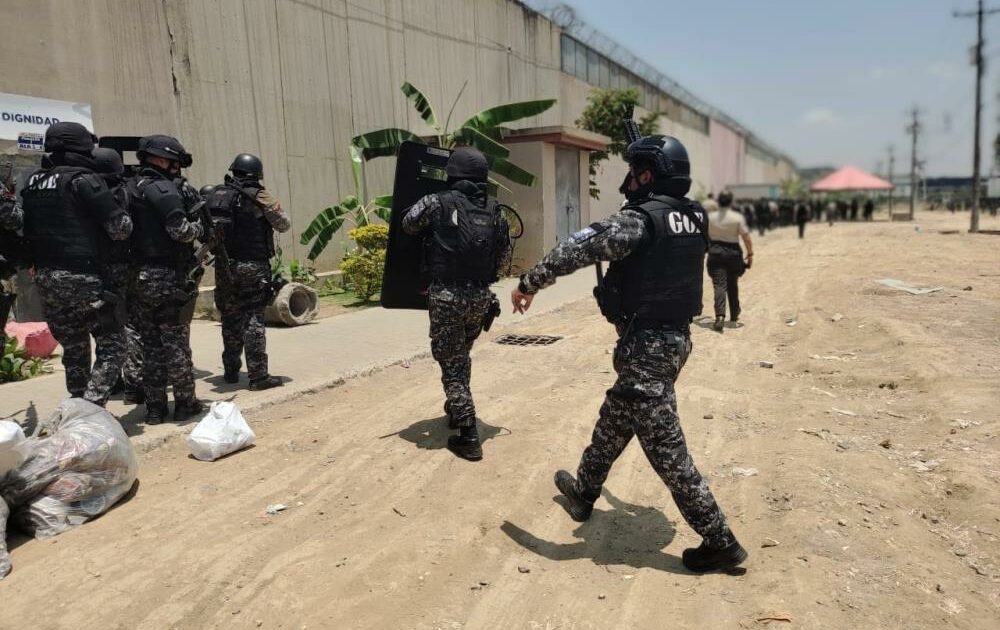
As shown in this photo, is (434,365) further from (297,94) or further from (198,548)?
(297,94)

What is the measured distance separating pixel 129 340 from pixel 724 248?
6529 millimetres

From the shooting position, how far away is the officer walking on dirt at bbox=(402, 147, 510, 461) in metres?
4.34

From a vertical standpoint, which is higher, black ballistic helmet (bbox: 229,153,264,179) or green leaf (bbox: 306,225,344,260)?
black ballistic helmet (bbox: 229,153,264,179)

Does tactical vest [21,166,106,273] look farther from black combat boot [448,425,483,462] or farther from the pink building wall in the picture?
the pink building wall

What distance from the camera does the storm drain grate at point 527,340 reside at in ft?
26.5

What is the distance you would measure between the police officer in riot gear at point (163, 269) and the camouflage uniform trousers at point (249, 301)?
0.55 m

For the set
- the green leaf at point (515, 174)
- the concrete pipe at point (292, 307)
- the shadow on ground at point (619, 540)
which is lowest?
the shadow on ground at point (619, 540)

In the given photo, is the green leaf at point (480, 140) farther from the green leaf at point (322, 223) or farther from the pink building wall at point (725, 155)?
the pink building wall at point (725, 155)

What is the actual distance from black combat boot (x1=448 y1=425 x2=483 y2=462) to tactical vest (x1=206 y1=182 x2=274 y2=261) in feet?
7.67

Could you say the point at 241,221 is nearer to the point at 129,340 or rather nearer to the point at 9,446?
the point at 129,340

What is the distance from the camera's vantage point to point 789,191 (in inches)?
3157

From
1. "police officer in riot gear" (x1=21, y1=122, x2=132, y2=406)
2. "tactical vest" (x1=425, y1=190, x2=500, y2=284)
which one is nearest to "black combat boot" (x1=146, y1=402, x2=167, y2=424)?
"police officer in riot gear" (x1=21, y1=122, x2=132, y2=406)

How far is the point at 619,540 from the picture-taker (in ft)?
11.3

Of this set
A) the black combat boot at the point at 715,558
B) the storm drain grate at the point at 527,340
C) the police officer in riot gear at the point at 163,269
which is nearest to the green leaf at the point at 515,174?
the storm drain grate at the point at 527,340
